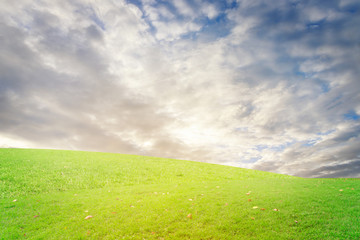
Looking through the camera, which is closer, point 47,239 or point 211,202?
point 47,239

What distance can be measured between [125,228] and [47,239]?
11.7 feet

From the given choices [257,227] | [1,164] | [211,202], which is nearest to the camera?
[257,227]

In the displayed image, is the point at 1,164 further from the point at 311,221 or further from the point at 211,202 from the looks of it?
the point at 311,221

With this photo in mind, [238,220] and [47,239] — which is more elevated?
[238,220]

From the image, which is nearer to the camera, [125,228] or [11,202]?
[125,228]

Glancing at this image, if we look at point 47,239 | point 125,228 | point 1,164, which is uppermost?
point 1,164

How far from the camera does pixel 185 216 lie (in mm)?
10266

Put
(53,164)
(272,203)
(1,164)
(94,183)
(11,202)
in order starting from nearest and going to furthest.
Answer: (272,203) < (11,202) < (94,183) < (1,164) < (53,164)

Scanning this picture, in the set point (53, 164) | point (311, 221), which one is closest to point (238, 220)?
point (311, 221)

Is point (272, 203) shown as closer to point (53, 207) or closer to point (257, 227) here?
point (257, 227)

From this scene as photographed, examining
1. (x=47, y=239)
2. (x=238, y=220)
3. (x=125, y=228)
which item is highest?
(x=238, y=220)

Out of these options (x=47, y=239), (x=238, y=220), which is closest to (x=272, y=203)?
(x=238, y=220)

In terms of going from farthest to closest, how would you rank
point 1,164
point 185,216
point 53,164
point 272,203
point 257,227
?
point 53,164
point 1,164
point 272,203
point 185,216
point 257,227

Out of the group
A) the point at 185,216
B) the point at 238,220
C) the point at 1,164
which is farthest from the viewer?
the point at 1,164
